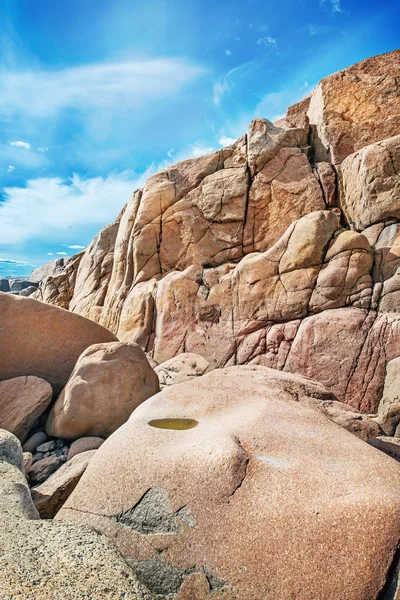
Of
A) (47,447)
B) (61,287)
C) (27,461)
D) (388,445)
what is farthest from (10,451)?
(61,287)

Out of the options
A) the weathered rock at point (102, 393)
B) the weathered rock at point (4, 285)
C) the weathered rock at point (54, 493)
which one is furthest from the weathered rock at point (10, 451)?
the weathered rock at point (4, 285)

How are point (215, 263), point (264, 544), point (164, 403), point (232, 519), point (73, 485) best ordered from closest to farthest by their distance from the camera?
1. point (264, 544)
2. point (232, 519)
3. point (73, 485)
4. point (164, 403)
5. point (215, 263)

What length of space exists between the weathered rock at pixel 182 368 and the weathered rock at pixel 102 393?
1.80 metres

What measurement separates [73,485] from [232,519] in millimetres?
2416

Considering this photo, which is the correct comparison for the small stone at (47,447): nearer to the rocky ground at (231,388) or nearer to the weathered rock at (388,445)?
the rocky ground at (231,388)

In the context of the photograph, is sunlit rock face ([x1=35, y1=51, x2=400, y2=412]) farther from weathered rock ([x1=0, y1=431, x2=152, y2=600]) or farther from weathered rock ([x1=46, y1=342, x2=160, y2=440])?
weathered rock ([x1=0, y1=431, x2=152, y2=600])

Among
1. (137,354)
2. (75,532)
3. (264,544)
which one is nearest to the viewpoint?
(75,532)

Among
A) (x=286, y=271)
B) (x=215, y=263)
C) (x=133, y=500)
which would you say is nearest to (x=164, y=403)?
(x=133, y=500)

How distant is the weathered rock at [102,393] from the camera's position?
650 centimetres

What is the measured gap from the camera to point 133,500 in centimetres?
326

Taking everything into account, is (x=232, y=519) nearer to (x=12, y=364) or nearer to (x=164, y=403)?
(x=164, y=403)

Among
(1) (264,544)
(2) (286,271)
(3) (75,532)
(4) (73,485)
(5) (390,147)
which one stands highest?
(5) (390,147)

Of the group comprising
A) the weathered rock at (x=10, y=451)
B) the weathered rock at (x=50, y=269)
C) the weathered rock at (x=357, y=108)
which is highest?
the weathered rock at (x=357, y=108)

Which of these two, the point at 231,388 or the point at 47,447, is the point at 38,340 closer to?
the point at 47,447
